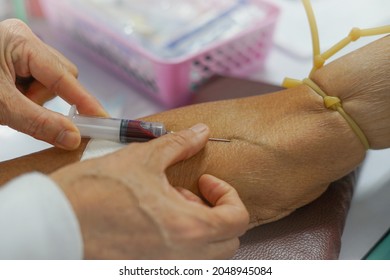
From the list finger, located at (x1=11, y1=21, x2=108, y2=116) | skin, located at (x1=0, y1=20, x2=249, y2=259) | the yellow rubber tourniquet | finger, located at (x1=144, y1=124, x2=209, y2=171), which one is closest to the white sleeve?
skin, located at (x1=0, y1=20, x2=249, y2=259)

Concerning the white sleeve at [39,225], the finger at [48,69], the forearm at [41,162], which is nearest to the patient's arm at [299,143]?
the forearm at [41,162]

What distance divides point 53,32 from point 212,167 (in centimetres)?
102

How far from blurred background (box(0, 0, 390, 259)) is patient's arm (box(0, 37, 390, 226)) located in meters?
0.21

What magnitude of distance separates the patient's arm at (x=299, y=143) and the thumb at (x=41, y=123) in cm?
5

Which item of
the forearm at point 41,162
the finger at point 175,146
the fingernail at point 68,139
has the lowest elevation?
the forearm at point 41,162

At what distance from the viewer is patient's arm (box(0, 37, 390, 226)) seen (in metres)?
0.88

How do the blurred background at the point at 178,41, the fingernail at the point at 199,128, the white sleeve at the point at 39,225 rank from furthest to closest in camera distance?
1. the blurred background at the point at 178,41
2. the fingernail at the point at 199,128
3. the white sleeve at the point at 39,225

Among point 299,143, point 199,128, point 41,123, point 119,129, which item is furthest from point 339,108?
point 41,123

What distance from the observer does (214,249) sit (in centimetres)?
73

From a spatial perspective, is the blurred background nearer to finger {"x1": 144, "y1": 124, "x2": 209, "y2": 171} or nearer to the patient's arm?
the patient's arm

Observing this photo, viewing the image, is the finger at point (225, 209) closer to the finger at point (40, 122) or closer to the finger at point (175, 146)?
the finger at point (175, 146)

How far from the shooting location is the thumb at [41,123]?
86cm
